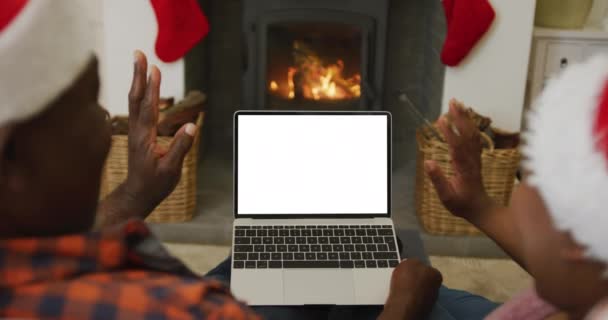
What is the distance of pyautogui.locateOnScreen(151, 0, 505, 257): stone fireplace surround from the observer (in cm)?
259

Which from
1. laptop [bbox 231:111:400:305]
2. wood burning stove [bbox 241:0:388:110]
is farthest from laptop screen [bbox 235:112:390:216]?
wood burning stove [bbox 241:0:388:110]

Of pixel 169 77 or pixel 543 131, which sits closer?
pixel 543 131

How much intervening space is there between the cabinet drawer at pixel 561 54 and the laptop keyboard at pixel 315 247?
4.45ft

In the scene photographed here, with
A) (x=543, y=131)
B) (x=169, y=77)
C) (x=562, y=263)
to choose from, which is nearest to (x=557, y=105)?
(x=543, y=131)

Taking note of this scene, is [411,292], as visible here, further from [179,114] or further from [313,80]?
[313,80]

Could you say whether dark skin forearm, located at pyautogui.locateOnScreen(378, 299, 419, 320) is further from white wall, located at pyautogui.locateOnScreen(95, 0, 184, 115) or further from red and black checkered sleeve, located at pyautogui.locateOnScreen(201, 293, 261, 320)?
white wall, located at pyautogui.locateOnScreen(95, 0, 184, 115)

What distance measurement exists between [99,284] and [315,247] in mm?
751

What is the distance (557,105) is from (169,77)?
1.93 meters

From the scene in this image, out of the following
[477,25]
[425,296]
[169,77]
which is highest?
[477,25]

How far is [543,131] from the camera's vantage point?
2.17 ft

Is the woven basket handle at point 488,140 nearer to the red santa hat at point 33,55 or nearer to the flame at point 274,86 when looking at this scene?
the flame at point 274,86

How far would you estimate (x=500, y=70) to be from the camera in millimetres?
2371

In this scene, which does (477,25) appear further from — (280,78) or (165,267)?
(165,267)

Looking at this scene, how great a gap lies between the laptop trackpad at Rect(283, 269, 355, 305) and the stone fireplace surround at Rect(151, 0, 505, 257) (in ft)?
3.81
